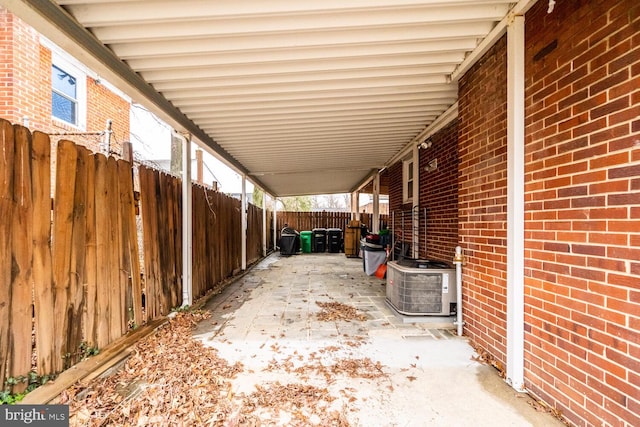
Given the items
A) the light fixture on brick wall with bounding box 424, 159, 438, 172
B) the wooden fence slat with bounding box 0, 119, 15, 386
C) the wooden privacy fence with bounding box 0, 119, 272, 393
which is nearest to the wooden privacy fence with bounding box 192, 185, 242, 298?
the wooden privacy fence with bounding box 0, 119, 272, 393

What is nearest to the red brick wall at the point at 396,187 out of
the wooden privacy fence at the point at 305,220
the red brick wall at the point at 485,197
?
the red brick wall at the point at 485,197

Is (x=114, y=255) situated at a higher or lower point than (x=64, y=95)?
lower

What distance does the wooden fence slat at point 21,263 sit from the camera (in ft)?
6.46

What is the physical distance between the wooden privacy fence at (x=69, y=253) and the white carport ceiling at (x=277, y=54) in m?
0.91

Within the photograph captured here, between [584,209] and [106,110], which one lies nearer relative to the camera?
[584,209]

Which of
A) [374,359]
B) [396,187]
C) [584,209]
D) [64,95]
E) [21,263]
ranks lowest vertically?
[374,359]

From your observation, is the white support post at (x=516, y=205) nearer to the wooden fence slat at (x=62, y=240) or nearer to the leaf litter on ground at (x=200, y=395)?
the leaf litter on ground at (x=200, y=395)

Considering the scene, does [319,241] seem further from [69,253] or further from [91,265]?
[69,253]

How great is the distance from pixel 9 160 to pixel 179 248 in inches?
95.3

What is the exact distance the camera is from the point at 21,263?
2.02 meters

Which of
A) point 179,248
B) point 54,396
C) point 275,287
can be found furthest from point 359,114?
point 54,396

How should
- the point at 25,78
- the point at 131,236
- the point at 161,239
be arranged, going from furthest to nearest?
the point at 25,78 < the point at 161,239 < the point at 131,236

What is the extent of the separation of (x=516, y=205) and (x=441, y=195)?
8.43 ft

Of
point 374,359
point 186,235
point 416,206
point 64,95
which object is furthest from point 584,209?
point 64,95
